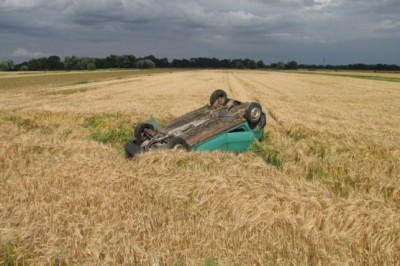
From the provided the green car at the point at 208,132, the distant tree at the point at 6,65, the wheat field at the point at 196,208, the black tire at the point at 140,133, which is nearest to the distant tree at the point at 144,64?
the distant tree at the point at 6,65

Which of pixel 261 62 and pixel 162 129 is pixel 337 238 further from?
pixel 261 62

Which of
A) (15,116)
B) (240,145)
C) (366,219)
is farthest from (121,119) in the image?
(366,219)

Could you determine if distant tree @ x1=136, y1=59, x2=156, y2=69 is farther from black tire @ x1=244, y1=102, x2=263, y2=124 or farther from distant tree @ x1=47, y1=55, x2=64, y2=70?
black tire @ x1=244, y1=102, x2=263, y2=124

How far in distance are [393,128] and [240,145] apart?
267 inches

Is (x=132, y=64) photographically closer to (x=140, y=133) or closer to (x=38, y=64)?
(x=38, y=64)

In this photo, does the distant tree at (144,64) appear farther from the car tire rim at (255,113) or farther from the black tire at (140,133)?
the car tire rim at (255,113)

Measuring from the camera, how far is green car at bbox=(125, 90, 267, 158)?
10.7 m

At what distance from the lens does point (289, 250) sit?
519 cm

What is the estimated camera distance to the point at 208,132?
1094cm

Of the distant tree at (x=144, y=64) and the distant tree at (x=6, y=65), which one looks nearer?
the distant tree at (x=6, y=65)

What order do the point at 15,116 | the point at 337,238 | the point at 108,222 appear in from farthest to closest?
the point at 15,116 → the point at 108,222 → the point at 337,238

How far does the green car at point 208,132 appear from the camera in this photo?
10711 mm

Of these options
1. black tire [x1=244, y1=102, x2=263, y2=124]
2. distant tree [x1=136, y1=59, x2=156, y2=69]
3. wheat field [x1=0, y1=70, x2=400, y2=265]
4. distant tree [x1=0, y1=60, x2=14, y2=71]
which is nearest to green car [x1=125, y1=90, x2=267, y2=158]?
black tire [x1=244, y1=102, x2=263, y2=124]

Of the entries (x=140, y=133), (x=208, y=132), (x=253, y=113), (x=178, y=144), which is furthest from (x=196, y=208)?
(x=253, y=113)
